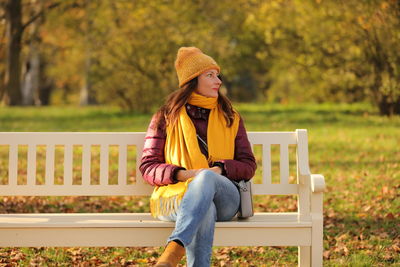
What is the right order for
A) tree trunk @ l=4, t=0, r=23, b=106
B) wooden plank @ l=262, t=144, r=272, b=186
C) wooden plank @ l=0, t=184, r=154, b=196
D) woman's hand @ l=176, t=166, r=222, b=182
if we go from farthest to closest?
tree trunk @ l=4, t=0, r=23, b=106 → wooden plank @ l=262, t=144, r=272, b=186 → wooden plank @ l=0, t=184, r=154, b=196 → woman's hand @ l=176, t=166, r=222, b=182

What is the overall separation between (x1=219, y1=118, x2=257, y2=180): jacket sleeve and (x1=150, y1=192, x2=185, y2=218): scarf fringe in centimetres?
38

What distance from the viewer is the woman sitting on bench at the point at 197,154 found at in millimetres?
4414

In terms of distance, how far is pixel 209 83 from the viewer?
4.95 m

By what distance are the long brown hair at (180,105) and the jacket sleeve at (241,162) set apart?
13cm

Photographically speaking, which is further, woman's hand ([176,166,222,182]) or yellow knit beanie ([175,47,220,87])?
yellow knit beanie ([175,47,220,87])

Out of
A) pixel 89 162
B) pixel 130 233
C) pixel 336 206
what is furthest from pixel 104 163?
pixel 336 206

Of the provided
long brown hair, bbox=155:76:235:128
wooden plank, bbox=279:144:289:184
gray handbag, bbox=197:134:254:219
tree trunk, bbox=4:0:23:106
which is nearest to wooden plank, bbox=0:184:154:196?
long brown hair, bbox=155:76:235:128

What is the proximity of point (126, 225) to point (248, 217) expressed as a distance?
79 centimetres

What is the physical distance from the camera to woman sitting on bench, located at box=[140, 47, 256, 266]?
4414mm

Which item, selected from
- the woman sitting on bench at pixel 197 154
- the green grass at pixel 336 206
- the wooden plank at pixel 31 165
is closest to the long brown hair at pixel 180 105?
the woman sitting on bench at pixel 197 154

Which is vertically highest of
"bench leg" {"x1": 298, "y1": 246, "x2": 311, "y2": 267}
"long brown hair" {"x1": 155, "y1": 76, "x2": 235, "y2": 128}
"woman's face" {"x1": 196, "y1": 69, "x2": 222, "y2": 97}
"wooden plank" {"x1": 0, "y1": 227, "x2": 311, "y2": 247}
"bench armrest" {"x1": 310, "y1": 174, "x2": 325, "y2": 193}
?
"woman's face" {"x1": 196, "y1": 69, "x2": 222, "y2": 97}

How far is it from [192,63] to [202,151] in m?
0.57

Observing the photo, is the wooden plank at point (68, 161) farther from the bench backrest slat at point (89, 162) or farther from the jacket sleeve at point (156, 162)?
the jacket sleeve at point (156, 162)

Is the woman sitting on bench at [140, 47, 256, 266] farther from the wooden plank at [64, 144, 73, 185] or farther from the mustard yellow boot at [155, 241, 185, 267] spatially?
the wooden plank at [64, 144, 73, 185]
